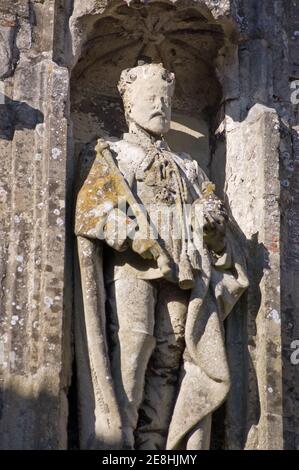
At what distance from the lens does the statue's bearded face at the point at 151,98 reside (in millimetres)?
13172

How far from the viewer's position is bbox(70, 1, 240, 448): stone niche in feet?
44.3

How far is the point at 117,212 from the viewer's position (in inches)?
496

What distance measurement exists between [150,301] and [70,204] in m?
0.81

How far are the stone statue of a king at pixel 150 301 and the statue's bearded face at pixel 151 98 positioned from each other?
28 centimetres

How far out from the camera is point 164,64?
1392 centimetres

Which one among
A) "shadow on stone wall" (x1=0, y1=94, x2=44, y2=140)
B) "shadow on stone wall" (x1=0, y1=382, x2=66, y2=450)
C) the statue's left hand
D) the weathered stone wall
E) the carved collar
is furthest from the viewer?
the carved collar

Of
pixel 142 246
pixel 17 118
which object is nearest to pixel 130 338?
pixel 142 246

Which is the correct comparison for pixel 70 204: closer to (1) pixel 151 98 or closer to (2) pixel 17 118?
(2) pixel 17 118

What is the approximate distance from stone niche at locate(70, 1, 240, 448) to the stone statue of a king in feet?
2.43

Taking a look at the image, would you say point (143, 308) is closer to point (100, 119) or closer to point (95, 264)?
point (95, 264)

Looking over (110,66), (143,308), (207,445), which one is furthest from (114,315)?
(110,66)

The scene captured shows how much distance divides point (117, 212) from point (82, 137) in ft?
3.59

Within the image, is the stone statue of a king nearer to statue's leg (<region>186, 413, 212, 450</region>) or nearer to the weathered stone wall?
statue's leg (<region>186, 413, 212, 450</region>)

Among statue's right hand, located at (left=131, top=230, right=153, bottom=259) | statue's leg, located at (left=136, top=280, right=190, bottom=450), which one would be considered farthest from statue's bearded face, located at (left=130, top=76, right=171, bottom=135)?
statue's leg, located at (left=136, top=280, right=190, bottom=450)
